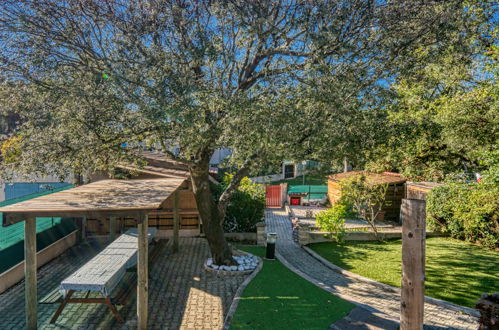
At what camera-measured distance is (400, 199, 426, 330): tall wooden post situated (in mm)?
5129

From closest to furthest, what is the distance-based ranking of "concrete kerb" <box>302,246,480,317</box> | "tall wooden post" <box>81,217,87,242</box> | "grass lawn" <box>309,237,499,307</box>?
1. "concrete kerb" <box>302,246,480,317</box>
2. "grass lawn" <box>309,237,499,307</box>
3. "tall wooden post" <box>81,217,87,242</box>

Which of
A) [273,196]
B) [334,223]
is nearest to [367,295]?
[334,223]

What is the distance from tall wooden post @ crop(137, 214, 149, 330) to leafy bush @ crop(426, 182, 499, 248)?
416 inches

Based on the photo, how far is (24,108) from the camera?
31.0 feet

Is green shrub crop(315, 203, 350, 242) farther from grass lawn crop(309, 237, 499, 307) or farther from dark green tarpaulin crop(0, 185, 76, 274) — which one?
dark green tarpaulin crop(0, 185, 76, 274)

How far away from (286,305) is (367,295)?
2.43m

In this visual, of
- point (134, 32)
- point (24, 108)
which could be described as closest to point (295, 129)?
point (134, 32)

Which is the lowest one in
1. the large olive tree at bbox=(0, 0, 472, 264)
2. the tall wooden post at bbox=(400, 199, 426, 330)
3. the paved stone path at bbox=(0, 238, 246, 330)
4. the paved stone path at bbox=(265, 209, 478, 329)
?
the paved stone path at bbox=(0, 238, 246, 330)

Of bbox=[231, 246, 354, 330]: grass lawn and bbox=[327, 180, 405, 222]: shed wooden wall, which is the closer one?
bbox=[231, 246, 354, 330]: grass lawn

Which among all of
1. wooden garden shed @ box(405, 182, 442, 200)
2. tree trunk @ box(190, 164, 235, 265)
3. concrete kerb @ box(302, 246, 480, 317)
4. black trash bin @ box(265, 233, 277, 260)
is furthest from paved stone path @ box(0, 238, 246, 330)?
wooden garden shed @ box(405, 182, 442, 200)

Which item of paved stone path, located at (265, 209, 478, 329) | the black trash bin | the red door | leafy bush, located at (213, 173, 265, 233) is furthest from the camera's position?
the red door

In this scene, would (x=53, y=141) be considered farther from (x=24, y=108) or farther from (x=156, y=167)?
(x=156, y=167)

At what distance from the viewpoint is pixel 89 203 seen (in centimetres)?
696

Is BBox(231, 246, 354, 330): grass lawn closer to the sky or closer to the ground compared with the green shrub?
closer to the ground
